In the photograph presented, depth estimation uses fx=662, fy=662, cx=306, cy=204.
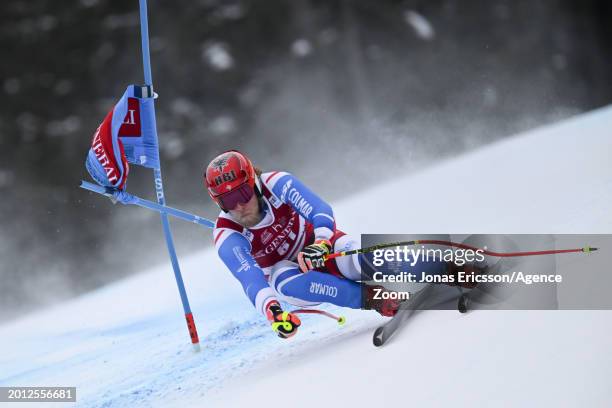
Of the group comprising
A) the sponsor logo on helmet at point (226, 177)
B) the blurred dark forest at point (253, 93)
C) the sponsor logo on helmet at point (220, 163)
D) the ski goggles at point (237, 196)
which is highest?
the blurred dark forest at point (253, 93)

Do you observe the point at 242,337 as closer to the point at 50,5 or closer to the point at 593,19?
the point at 50,5

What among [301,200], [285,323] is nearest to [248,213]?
[301,200]

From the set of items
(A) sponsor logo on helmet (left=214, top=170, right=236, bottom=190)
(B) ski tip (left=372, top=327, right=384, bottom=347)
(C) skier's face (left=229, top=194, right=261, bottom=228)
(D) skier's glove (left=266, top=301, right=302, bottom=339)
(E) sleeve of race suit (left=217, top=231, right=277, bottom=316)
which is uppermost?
(A) sponsor logo on helmet (left=214, top=170, right=236, bottom=190)

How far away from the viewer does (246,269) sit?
2697 millimetres

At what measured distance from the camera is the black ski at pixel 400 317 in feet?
7.91

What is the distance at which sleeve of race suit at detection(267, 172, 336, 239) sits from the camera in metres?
2.80

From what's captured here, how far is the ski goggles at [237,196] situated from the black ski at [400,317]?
763 millimetres

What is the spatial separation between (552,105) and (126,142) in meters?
4.71

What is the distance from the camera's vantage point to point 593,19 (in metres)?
6.68

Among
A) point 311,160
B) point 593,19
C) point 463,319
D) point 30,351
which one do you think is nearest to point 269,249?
point 463,319

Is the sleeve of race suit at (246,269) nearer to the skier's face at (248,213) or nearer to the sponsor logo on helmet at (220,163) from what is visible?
the skier's face at (248,213)

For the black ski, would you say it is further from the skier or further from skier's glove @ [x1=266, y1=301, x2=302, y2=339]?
skier's glove @ [x1=266, y1=301, x2=302, y2=339]

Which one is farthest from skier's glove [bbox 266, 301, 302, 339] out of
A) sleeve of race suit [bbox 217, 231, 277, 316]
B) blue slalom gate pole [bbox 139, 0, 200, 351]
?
blue slalom gate pole [bbox 139, 0, 200, 351]

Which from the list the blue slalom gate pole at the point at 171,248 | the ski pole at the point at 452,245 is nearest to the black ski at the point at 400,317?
the ski pole at the point at 452,245
